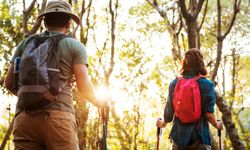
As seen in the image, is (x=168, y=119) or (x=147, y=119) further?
(x=147, y=119)

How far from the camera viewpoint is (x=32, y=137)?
10.2 ft

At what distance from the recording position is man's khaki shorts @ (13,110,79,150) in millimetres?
3072

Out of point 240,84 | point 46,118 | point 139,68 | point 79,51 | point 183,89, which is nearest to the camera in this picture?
point 46,118

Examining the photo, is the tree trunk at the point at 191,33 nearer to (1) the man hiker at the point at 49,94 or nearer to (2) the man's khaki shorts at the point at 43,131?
(1) the man hiker at the point at 49,94

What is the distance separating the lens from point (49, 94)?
3035mm

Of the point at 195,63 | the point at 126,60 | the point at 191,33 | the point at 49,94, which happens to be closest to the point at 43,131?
the point at 49,94

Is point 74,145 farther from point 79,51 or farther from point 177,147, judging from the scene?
point 177,147

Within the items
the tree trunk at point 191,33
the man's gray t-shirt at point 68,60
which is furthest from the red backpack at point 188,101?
the tree trunk at point 191,33

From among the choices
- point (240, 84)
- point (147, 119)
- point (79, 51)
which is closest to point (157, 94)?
point (147, 119)

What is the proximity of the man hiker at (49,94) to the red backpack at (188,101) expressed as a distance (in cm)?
146

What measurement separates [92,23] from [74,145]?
9.21m

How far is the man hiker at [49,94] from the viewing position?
3.04m

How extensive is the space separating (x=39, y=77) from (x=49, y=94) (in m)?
0.13

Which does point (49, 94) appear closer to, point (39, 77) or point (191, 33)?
point (39, 77)
